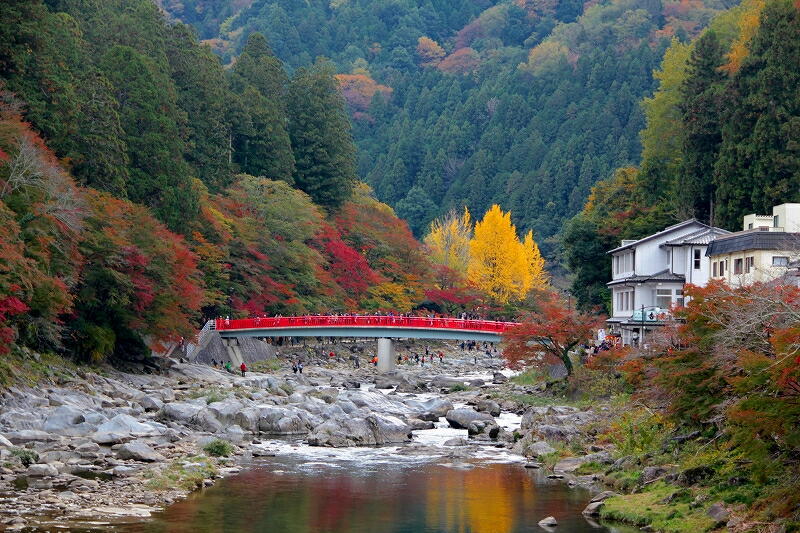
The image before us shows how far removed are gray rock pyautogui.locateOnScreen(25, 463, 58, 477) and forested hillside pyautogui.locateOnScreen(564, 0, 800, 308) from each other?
1265 inches

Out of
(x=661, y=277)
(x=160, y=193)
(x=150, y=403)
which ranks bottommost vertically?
(x=150, y=403)

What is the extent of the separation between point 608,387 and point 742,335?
16.3 meters

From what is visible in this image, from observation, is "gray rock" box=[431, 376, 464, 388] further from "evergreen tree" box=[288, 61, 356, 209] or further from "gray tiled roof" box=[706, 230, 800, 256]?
"evergreen tree" box=[288, 61, 356, 209]

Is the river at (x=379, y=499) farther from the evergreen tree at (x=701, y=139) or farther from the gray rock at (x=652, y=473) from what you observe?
the evergreen tree at (x=701, y=139)

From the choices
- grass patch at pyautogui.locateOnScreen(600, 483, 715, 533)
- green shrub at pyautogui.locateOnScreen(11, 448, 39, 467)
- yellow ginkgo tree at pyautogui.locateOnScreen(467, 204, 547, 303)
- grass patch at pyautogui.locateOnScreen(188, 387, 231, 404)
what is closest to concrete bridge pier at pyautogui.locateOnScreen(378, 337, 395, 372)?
grass patch at pyautogui.locateOnScreen(188, 387, 231, 404)

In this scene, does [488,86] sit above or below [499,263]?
above

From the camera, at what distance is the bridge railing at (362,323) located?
51.4 meters

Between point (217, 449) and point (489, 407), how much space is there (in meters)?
14.3

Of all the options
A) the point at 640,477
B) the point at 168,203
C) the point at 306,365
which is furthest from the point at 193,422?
the point at 306,365

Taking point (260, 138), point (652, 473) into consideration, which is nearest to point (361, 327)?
point (260, 138)

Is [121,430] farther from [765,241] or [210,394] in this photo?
[765,241]

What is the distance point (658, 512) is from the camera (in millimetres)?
20000

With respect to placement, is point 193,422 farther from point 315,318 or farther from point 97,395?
point 315,318

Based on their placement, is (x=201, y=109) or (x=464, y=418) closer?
Result: (x=464, y=418)
